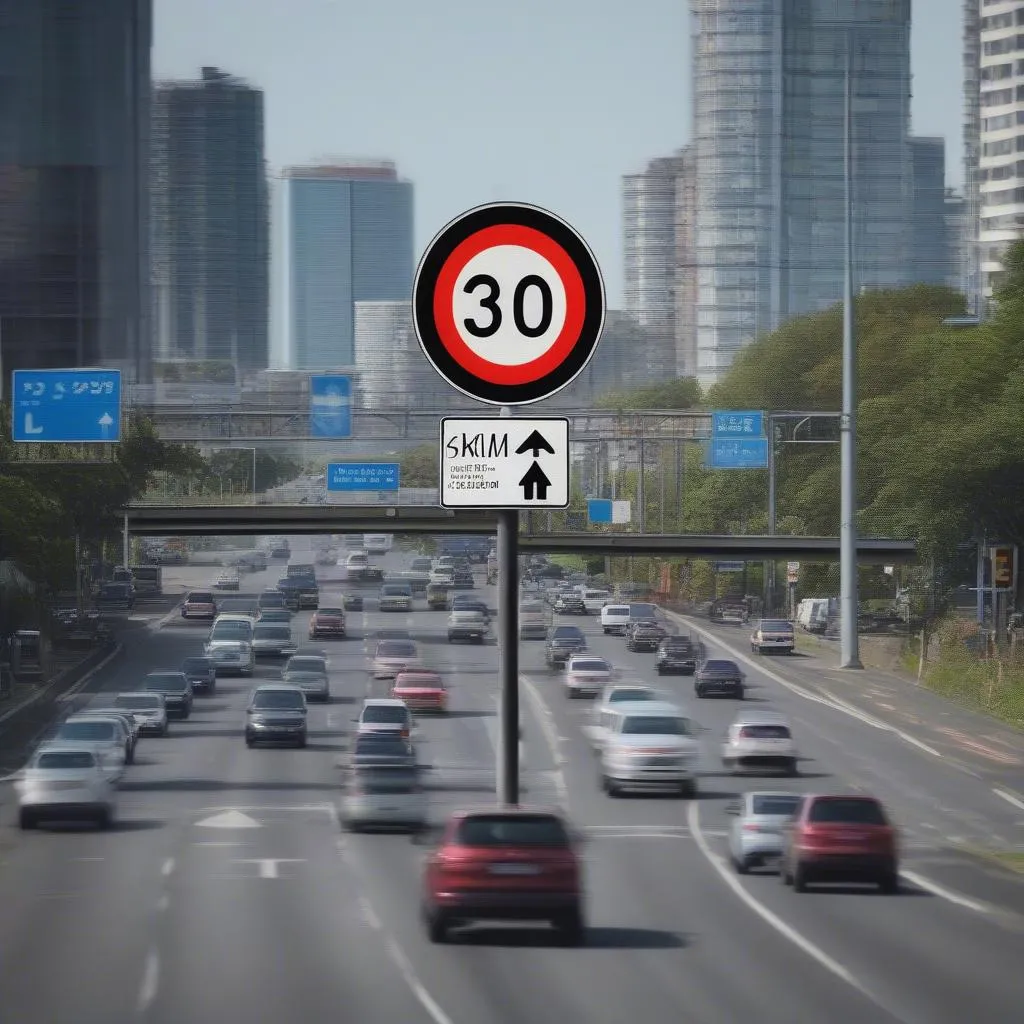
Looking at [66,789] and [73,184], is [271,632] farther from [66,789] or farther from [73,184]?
[73,184]

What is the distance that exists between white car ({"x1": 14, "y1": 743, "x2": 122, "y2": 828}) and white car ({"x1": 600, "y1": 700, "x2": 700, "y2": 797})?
37.7 feet

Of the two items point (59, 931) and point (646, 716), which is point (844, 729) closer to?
point (646, 716)

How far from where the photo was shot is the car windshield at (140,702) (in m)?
57.4

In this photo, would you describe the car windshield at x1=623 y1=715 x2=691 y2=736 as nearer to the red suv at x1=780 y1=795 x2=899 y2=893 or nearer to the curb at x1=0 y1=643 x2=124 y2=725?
the red suv at x1=780 y1=795 x2=899 y2=893

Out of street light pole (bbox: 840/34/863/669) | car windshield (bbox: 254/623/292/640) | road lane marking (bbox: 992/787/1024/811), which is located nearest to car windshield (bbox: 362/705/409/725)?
road lane marking (bbox: 992/787/1024/811)

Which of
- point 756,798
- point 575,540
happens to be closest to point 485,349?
point 756,798

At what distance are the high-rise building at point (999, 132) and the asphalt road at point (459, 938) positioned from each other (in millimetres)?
133907

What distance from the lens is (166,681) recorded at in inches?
2438

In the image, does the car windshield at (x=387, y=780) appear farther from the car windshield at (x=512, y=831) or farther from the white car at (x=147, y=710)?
the car windshield at (x=512, y=831)

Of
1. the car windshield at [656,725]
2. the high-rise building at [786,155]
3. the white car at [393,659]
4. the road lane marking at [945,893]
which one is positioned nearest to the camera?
the road lane marking at [945,893]

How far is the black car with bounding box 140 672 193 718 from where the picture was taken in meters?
61.4

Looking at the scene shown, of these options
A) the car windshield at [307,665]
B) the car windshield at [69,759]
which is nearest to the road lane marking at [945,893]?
the car windshield at [69,759]

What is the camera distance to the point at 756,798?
101 feet

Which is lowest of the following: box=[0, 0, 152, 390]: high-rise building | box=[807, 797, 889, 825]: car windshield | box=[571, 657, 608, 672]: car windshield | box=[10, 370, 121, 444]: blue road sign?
box=[571, 657, 608, 672]: car windshield
